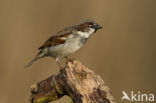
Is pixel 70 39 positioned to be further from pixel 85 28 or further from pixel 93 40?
pixel 93 40

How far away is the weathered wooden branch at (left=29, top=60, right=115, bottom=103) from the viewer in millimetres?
4402

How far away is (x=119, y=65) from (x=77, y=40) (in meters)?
1.68

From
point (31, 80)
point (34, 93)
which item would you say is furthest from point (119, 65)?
point (34, 93)

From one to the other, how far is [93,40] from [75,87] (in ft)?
11.0

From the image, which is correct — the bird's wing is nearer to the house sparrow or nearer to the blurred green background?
the house sparrow

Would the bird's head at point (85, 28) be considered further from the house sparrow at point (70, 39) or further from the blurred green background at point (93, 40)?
the blurred green background at point (93, 40)

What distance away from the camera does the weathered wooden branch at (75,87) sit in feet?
14.4

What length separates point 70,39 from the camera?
611 centimetres

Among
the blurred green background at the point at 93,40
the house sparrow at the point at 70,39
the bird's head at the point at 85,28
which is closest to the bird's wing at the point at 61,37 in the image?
the house sparrow at the point at 70,39

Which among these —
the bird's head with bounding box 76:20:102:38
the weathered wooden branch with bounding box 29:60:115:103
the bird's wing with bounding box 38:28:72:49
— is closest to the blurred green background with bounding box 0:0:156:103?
the bird's wing with bounding box 38:28:72:49

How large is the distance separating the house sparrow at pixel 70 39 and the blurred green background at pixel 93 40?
45.2 inches

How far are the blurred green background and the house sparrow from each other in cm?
115

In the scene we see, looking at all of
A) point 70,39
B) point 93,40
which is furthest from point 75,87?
point 93,40

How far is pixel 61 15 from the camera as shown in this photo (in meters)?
7.64
